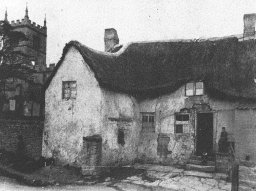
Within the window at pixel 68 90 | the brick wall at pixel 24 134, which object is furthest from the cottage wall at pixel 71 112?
the brick wall at pixel 24 134

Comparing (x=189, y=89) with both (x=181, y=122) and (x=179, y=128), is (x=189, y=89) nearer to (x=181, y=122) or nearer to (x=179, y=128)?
(x=181, y=122)

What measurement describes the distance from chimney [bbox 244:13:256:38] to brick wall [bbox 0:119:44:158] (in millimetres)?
12662

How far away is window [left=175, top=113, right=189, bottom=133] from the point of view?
16.5m

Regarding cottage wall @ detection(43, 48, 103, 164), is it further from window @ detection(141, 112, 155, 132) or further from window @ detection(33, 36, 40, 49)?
window @ detection(33, 36, 40, 49)

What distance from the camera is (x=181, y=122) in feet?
54.3

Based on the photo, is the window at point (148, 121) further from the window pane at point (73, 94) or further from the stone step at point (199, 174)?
the window pane at point (73, 94)

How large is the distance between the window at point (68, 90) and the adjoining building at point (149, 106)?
0.17ft

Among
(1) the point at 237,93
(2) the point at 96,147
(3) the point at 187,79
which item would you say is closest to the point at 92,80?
(2) the point at 96,147

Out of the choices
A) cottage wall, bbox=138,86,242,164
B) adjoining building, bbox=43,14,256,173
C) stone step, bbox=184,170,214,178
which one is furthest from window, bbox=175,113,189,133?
stone step, bbox=184,170,214,178

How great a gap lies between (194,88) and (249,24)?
17.9ft

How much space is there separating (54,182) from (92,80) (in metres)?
5.09

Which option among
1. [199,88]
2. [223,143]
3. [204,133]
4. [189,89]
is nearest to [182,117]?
[204,133]

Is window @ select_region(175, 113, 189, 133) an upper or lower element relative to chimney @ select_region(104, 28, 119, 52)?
lower

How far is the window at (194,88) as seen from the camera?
630 inches
